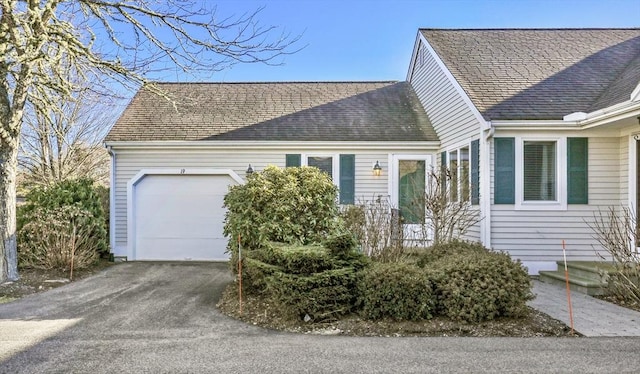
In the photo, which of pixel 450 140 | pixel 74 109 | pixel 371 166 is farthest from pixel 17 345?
pixel 74 109

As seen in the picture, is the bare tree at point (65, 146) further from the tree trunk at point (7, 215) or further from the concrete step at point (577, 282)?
the concrete step at point (577, 282)

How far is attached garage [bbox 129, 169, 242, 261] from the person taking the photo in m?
10.3

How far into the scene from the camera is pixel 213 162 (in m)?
10.4

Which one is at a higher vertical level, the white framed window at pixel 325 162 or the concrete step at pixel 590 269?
the white framed window at pixel 325 162

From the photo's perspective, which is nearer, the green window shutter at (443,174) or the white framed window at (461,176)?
the green window shutter at (443,174)

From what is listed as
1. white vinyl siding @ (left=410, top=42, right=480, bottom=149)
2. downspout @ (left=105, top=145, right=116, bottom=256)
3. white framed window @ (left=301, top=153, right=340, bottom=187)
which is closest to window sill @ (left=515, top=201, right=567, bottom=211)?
white vinyl siding @ (left=410, top=42, right=480, bottom=149)

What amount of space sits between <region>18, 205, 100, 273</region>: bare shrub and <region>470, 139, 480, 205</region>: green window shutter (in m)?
8.42

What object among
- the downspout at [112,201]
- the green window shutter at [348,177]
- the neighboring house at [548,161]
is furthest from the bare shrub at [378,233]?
the downspout at [112,201]

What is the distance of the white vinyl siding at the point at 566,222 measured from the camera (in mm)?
7715

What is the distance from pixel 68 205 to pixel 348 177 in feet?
21.5

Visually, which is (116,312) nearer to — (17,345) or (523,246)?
(17,345)

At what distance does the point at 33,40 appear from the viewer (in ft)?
21.7

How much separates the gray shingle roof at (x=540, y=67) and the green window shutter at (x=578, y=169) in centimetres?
66

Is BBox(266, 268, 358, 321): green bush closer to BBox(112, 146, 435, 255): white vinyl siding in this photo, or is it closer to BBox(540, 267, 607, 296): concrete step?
BBox(540, 267, 607, 296): concrete step
